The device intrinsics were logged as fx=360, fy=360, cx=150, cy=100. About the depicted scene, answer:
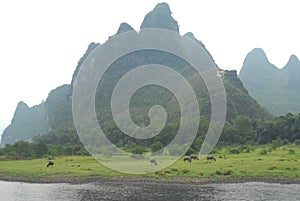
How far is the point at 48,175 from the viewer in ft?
131

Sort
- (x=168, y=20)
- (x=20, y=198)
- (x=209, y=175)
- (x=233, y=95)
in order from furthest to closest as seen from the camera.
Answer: (x=168, y=20) → (x=233, y=95) → (x=209, y=175) → (x=20, y=198)

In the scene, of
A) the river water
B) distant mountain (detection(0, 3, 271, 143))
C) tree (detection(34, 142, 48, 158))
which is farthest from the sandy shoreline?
distant mountain (detection(0, 3, 271, 143))

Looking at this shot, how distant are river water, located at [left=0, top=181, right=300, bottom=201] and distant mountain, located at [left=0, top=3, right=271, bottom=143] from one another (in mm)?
37015

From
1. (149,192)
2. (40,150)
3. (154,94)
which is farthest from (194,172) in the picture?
(154,94)

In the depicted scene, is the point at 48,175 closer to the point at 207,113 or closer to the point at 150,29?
the point at 207,113

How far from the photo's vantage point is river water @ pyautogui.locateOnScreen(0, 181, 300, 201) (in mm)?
27156

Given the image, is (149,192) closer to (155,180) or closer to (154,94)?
(155,180)

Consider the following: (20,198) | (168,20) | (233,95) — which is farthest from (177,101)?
(20,198)

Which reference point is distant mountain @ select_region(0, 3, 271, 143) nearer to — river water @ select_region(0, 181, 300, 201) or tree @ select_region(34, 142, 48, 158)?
tree @ select_region(34, 142, 48, 158)

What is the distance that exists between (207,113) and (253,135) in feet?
73.1

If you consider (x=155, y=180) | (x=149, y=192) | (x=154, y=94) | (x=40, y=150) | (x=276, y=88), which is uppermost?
(x=276, y=88)

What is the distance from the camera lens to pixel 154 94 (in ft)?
438

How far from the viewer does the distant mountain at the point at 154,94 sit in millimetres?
100812

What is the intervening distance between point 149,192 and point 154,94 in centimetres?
10420
